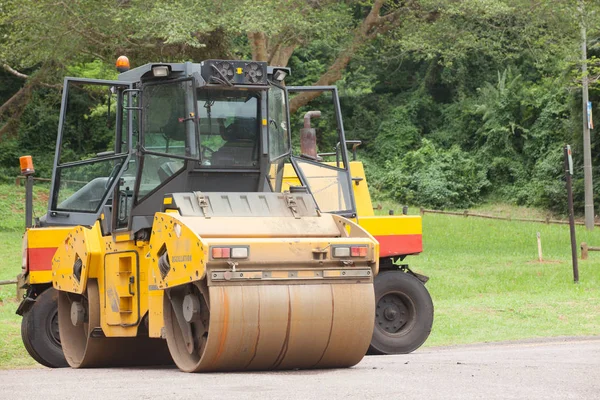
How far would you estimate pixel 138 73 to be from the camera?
11.5m

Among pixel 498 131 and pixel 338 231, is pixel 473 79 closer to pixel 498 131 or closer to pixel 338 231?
pixel 498 131

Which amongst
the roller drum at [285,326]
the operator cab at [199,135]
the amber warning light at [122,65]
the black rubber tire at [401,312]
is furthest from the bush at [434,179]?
the roller drum at [285,326]

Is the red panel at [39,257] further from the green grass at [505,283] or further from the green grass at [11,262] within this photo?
the green grass at [505,283]

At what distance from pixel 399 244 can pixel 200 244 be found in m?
5.06

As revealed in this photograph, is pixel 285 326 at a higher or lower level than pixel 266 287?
lower

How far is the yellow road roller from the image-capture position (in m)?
9.34

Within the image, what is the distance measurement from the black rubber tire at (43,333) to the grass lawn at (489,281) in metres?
0.98

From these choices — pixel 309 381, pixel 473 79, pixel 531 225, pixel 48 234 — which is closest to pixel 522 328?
pixel 48 234

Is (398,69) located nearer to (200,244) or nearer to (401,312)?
(401,312)

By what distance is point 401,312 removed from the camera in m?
13.6

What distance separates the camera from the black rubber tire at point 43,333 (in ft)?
44.0

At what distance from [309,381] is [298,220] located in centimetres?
182

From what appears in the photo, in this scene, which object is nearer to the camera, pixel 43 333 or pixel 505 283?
pixel 43 333

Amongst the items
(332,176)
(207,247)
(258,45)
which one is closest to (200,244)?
(207,247)
